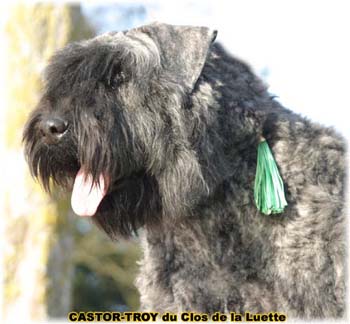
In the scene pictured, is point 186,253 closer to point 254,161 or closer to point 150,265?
point 150,265

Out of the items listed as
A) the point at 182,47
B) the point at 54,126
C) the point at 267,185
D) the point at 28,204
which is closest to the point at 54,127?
the point at 54,126

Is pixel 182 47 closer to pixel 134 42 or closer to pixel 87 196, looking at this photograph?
pixel 134 42

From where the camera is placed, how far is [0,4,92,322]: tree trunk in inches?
246

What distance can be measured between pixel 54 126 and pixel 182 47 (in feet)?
2.74

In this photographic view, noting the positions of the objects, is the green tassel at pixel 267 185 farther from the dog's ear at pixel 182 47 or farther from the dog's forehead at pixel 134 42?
the dog's forehead at pixel 134 42

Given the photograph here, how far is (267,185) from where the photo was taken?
3.20m

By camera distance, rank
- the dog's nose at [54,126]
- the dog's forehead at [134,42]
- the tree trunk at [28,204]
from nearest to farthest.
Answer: the dog's nose at [54,126] → the dog's forehead at [134,42] → the tree trunk at [28,204]

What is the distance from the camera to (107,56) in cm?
323

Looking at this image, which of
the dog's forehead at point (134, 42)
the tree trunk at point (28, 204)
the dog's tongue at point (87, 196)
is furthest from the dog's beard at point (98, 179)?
the tree trunk at point (28, 204)

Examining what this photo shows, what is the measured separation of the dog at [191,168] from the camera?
123 inches

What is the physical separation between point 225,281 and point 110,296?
12934 mm

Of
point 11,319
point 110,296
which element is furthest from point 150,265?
point 110,296

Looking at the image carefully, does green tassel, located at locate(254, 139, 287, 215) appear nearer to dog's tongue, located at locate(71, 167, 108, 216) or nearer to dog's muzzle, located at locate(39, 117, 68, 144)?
dog's tongue, located at locate(71, 167, 108, 216)

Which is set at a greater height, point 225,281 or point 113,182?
point 113,182
